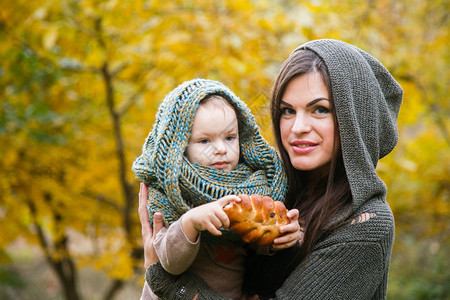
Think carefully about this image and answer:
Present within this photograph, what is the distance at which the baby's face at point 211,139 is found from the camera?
6.04 ft

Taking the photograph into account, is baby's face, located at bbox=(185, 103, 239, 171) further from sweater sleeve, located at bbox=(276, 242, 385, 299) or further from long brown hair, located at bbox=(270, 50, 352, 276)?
sweater sleeve, located at bbox=(276, 242, 385, 299)

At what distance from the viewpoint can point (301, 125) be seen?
76.0 inches

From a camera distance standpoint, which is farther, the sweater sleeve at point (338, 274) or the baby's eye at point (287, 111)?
the baby's eye at point (287, 111)

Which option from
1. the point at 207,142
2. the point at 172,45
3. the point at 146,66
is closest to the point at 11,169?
the point at 146,66

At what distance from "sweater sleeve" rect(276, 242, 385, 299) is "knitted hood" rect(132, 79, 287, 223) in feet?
1.01

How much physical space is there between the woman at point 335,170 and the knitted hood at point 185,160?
0.51 ft

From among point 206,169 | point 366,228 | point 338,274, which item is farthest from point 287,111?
point 338,274

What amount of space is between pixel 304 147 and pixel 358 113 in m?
0.26

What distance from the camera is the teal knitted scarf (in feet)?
5.75

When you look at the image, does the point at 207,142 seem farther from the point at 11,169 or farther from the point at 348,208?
the point at 11,169

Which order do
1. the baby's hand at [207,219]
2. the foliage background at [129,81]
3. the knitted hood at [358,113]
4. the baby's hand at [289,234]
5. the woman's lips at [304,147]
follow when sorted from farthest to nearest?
the foliage background at [129,81] → the woman's lips at [304,147] → the knitted hood at [358,113] → the baby's hand at [289,234] → the baby's hand at [207,219]

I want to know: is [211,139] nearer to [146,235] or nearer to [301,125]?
[301,125]

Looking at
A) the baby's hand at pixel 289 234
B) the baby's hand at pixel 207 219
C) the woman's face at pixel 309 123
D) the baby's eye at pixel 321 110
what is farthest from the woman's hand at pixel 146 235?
the baby's eye at pixel 321 110

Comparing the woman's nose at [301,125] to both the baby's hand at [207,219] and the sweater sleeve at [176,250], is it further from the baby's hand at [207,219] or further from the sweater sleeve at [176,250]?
the sweater sleeve at [176,250]
